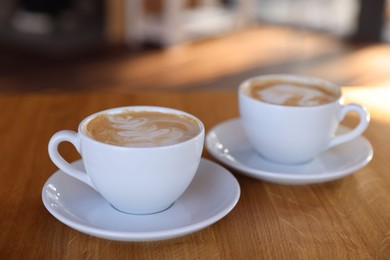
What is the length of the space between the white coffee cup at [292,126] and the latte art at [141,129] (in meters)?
0.12

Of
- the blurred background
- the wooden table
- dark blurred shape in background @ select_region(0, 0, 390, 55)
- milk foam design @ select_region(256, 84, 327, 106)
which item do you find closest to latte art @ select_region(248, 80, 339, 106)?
milk foam design @ select_region(256, 84, 327, 106)

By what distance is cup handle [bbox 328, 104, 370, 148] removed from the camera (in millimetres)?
772

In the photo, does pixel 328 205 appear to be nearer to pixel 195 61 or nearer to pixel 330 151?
pixel 330 151

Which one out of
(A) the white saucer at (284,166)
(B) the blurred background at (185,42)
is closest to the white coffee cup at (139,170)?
(A) the white saucer at (284,166)

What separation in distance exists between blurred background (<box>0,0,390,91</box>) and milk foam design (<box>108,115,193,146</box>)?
7.06 feet

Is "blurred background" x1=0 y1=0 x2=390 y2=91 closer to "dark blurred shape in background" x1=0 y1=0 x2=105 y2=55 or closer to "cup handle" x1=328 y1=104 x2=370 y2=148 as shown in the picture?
"dark blurred shape in background" x1=0 y1=0 x2=105 y2=55

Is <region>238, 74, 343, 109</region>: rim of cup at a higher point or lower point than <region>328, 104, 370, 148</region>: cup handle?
higher

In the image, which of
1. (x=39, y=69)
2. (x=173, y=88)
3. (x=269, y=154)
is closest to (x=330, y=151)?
(x=269, y=154)

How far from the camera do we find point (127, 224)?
614 millimetres

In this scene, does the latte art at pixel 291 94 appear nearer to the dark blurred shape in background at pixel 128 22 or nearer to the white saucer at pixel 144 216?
the white saucer at pixel 144 216

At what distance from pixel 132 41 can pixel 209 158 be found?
2863 mm

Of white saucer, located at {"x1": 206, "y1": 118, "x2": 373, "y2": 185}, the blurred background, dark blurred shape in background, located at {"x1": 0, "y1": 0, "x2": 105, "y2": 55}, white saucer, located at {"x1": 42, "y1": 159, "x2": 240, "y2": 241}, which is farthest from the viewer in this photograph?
dark blurred shape in background, located at {"x1": 0, "y1": 0, "x2": 105, "y2": 55}

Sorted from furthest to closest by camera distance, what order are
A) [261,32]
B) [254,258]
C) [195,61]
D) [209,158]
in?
1. [261,32]
2. [195,61]
3. [209,158]
4. [254,258]

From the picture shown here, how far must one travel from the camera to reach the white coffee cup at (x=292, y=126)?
0.74 meters
